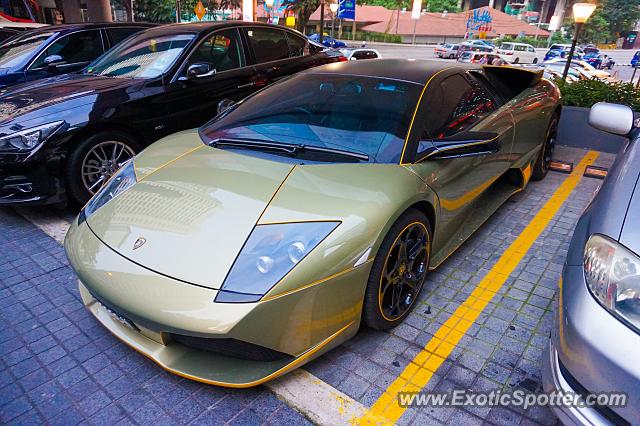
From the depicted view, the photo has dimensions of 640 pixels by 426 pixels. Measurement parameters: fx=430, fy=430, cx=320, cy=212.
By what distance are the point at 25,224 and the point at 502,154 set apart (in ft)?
12.9

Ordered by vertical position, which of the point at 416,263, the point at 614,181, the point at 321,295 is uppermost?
the point at 614,181

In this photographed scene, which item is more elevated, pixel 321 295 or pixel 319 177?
pixel 319 177

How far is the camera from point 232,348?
178 centimetres

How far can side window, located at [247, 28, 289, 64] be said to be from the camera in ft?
16.9

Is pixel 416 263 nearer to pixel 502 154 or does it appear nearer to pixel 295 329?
pixel 295 329

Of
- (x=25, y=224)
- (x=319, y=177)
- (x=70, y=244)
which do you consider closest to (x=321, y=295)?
(x=319, y=177)

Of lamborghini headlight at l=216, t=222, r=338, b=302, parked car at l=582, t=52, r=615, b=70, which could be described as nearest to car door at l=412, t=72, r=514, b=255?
lamborghini headlight at l=216, t=222, r=338, b=302

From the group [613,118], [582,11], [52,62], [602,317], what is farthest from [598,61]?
[602,317]

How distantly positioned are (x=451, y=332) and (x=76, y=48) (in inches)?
229

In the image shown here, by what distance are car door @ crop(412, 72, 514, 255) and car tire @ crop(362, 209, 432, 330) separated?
0.73 ft

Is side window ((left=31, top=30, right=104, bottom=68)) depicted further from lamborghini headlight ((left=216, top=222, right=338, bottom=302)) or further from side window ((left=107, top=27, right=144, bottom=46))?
lamborghini headlight ((left=216, top=222, right=338, bottom=302))

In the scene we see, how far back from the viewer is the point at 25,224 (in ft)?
11.9

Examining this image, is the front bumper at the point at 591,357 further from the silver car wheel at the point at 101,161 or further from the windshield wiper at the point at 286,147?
the silver car wheel at the point at 101,161

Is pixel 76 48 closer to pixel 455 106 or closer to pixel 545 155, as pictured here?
pixel 455 106
